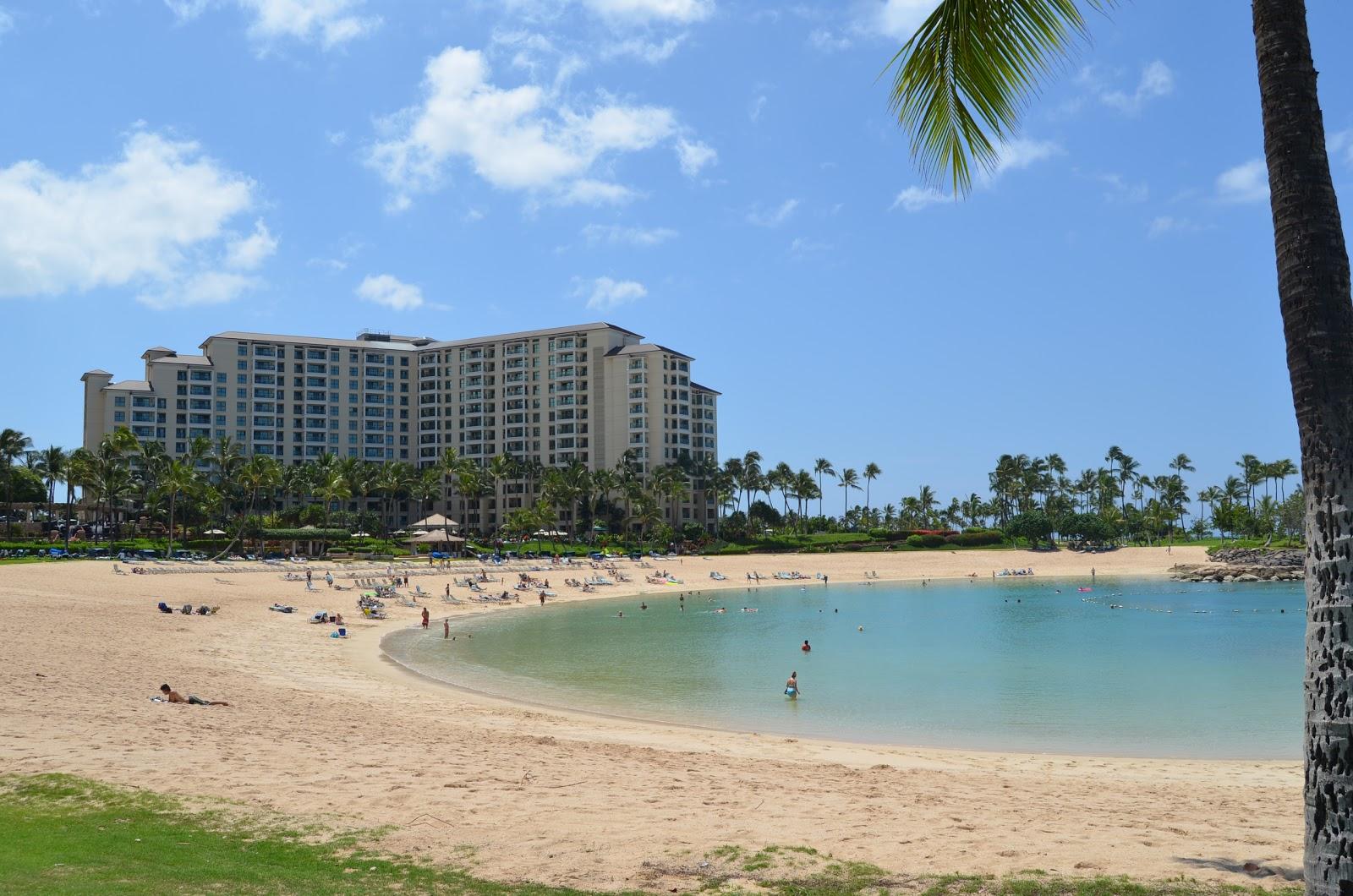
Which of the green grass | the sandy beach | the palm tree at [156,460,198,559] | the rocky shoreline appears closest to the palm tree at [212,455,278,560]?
the palm tree at [156,460,198,559]

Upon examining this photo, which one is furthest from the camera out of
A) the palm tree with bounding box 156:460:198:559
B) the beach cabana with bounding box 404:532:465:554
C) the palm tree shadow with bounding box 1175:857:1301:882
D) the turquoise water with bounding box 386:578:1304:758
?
the beach cabana with bounding box 404:532:465:554

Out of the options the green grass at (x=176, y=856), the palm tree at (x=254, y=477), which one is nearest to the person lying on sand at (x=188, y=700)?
the green grass at (x=176, y=856)

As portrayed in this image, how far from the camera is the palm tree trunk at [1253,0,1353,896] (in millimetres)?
4852

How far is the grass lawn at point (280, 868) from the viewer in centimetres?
798

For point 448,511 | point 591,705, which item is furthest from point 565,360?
point 591,705

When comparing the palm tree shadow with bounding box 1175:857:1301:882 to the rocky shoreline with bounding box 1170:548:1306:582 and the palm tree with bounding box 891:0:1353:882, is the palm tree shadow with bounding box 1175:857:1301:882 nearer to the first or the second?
the palm tree with bounding box 891:0:1353:882

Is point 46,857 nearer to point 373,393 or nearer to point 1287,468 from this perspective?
point 373,393

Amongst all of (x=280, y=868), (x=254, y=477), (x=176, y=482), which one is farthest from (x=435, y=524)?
(x=280, y=868)

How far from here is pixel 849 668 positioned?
35500 mm

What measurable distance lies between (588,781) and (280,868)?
5.72m

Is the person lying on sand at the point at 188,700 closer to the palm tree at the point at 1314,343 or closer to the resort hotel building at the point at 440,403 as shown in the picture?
the palm tree at the point at 1314,343

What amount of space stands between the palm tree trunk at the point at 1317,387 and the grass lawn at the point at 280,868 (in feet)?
11.9

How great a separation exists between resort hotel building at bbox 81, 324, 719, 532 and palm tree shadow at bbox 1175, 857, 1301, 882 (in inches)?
4496

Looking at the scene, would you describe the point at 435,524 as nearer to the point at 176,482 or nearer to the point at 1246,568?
the point at 176,482
